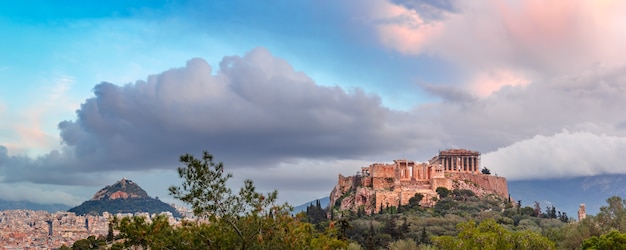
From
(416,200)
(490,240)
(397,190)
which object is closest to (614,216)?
(490,240)

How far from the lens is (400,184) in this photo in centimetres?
12119

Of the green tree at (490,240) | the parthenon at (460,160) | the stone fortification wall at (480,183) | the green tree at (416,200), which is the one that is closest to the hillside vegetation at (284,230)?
the green tree at (490,240)

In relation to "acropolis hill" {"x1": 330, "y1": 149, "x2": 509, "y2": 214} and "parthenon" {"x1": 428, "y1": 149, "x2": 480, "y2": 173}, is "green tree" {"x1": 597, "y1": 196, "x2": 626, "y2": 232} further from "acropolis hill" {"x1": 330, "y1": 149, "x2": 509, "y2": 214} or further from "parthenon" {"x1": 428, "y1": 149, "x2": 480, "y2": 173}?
"parthenon" {"x1": 428, "y1": 149, "x2": 480, "y2": 173}

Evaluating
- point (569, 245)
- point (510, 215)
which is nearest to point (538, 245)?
point (569, 245)

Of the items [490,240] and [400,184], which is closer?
[490,240]

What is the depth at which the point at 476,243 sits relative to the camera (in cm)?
4628

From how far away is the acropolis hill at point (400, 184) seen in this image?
11862cm

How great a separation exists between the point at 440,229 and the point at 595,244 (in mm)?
34310

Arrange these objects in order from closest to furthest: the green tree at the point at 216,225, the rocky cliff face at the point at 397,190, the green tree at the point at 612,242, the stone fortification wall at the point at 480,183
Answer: the green tree at the point at 216,225, the green tree at the point at 612,242, the rocky cliff face at the point at 397,190, the stone fortification wall at the point at 480,183

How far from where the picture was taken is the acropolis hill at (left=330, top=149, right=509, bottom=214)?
389 feet

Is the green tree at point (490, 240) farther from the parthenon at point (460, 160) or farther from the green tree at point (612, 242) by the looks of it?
the parthenon at point (460, 160)

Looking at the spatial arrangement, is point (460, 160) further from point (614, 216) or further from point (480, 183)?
point (614, 216)

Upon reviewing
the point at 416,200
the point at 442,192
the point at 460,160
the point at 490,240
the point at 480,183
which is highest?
the point at 460,160

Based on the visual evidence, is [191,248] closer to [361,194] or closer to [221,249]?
[221,249]
